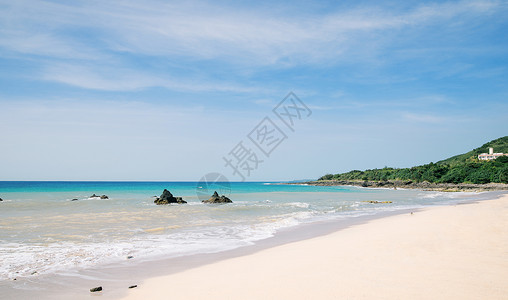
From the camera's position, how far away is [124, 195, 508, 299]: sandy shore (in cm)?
479

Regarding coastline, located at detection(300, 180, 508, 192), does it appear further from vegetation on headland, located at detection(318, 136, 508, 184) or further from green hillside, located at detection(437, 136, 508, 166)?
green hillside, located at detection(437, 136, 508, 166)

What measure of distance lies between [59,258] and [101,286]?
3188 millimetres

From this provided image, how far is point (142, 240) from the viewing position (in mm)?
10586

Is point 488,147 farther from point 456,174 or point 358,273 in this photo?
point 358,273

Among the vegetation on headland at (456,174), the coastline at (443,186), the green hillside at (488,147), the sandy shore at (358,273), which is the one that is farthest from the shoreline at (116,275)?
the green hillside at (488,147)

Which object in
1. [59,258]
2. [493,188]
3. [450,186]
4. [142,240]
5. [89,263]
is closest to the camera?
[89,263]

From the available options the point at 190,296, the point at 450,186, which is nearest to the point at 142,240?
the point at 190,296

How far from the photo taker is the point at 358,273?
573 centimetres

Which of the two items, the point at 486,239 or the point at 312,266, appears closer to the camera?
the point at 312,266

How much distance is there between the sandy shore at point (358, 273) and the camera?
479 centimetres

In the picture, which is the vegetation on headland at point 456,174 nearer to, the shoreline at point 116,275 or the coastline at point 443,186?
the coastline at point 443,186

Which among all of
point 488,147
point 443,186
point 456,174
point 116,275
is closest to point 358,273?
point 116,275

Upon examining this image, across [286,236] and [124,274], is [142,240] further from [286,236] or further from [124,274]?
[286,236]

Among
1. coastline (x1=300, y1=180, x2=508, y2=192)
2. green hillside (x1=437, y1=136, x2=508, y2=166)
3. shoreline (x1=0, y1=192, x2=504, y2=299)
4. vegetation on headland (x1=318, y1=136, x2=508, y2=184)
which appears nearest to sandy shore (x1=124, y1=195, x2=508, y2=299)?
shoreline (x1=0, y1=192, x2=504, y2=299)
